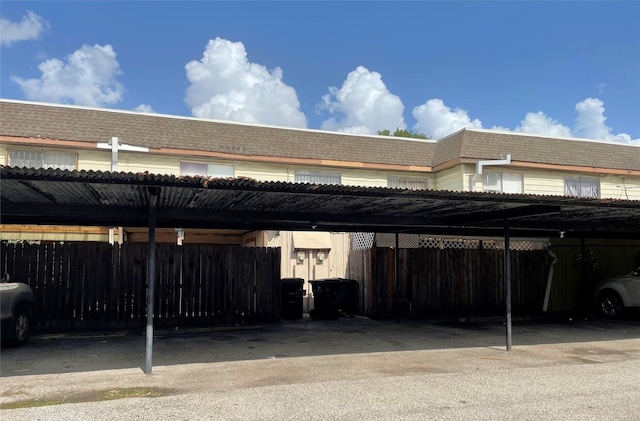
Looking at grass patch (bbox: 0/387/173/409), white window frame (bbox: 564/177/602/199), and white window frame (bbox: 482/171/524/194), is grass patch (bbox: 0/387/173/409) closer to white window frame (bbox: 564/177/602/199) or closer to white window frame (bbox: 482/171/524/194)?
white window frame (bbox: 482/171/524/194)

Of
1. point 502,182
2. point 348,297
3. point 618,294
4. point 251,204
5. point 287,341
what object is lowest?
point 287,341

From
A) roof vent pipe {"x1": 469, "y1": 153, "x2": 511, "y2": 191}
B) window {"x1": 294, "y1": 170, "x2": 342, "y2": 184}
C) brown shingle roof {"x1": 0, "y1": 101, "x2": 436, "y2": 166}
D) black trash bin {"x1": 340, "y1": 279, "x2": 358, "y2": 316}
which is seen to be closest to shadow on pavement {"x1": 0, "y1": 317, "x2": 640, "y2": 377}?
black trash bin {"x1": 340, "y1": 279, "x2": 358, "y2": 316}

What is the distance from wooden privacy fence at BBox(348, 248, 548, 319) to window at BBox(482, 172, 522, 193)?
213cm

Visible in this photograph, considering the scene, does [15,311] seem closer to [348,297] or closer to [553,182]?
[348,297]

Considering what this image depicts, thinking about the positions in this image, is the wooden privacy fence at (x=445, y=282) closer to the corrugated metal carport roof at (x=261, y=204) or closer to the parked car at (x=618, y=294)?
the parked car at (x=618, y=294)

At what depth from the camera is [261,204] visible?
844 centimetres

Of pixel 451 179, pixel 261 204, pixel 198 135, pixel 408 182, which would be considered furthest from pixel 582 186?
pixel 261 204

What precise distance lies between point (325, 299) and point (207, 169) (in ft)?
15.7

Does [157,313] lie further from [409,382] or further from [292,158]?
[409,382]

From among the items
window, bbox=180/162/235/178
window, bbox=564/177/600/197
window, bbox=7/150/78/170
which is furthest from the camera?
window, bbox=564/177/600/197

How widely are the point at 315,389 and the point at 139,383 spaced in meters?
2.27

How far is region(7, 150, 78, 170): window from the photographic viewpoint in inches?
506

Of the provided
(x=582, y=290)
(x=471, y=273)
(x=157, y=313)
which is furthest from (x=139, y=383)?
(x=582, y=290)

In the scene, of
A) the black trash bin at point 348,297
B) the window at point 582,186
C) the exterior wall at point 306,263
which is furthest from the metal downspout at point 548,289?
the exterior wall at point 306,263
